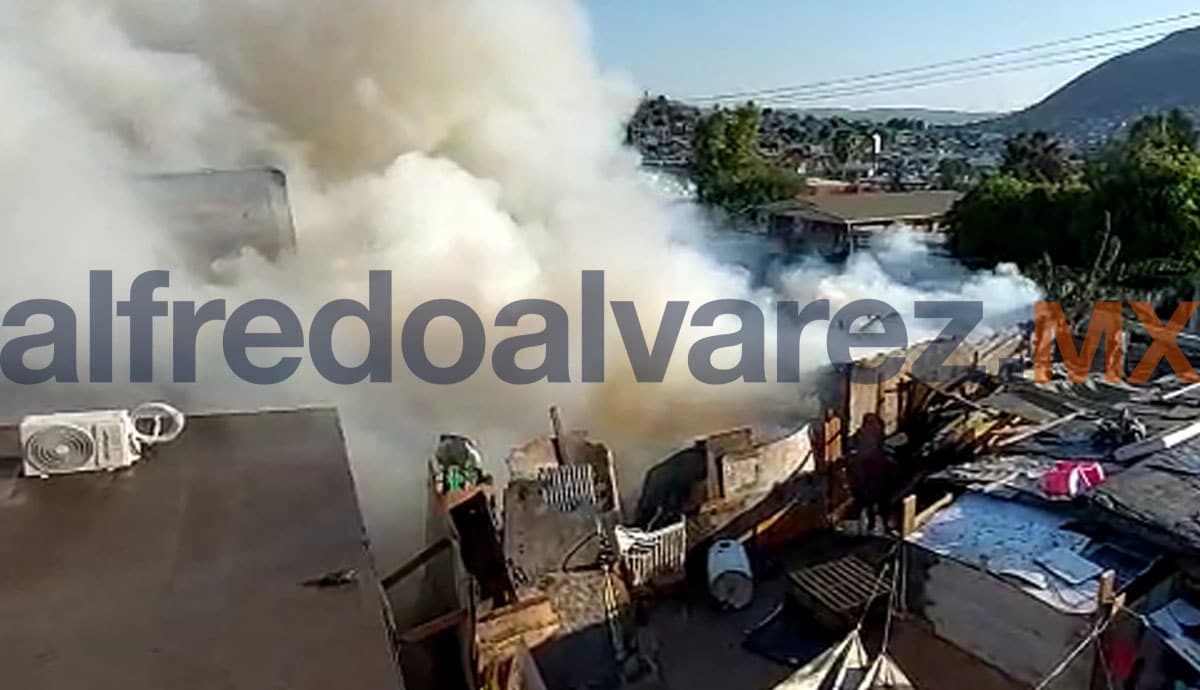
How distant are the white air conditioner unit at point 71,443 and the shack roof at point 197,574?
0.12ft

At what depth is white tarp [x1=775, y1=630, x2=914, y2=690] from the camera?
403cm

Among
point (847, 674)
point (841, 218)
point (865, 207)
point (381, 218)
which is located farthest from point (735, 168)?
point (847, 674)

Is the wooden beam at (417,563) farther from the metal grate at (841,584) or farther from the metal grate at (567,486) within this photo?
the metal grate at (841,584)

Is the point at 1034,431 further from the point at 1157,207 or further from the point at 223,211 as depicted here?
the point at 1157,207

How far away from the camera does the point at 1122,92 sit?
116250 mm

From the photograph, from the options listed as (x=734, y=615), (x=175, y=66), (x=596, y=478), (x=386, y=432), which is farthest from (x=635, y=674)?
(x=175, y=66)

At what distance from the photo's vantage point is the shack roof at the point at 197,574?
1.87 m

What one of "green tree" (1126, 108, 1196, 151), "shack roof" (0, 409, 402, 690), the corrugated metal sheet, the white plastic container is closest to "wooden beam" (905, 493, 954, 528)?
the white plastic container

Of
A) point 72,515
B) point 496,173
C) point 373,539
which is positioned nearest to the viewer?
point 72,515

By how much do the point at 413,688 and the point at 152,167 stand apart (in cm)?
628

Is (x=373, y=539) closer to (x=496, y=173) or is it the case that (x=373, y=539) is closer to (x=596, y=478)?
(x=596, y=478)

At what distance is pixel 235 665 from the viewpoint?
1.87 meters

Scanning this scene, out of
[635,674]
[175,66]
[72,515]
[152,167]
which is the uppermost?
[175,66]

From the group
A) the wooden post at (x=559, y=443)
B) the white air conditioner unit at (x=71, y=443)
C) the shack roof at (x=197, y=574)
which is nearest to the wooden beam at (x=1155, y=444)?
the wooden post at (x=559, y=443)
